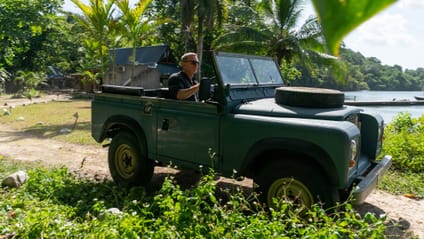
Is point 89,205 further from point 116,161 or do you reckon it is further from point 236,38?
point 236,38

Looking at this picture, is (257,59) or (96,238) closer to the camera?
(96,238)

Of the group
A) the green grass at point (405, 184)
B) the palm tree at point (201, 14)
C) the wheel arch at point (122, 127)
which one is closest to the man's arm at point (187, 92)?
the wheel arch at point (122, 127)

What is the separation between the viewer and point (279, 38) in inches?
698

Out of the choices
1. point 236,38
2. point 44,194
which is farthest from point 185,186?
point 236,38

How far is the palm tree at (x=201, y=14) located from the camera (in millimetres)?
19062

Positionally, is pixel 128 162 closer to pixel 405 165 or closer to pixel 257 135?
pixel 257 135

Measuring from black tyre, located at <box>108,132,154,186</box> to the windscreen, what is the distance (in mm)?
1618

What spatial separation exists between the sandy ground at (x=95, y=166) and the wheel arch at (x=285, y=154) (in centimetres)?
74

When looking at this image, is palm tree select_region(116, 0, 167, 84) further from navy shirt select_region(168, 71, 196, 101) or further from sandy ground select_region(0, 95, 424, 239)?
navy shirt select_region(168, 71, 196, 101)

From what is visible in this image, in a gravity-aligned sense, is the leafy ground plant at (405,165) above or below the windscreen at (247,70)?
below

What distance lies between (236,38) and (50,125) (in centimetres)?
915

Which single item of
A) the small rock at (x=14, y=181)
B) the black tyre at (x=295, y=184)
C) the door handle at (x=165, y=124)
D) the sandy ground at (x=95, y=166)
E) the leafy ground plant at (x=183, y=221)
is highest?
the door handle at (x=165, y=124)

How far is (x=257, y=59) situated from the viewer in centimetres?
524

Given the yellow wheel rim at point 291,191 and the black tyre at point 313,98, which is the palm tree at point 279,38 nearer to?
the black tyre at point 313,98
